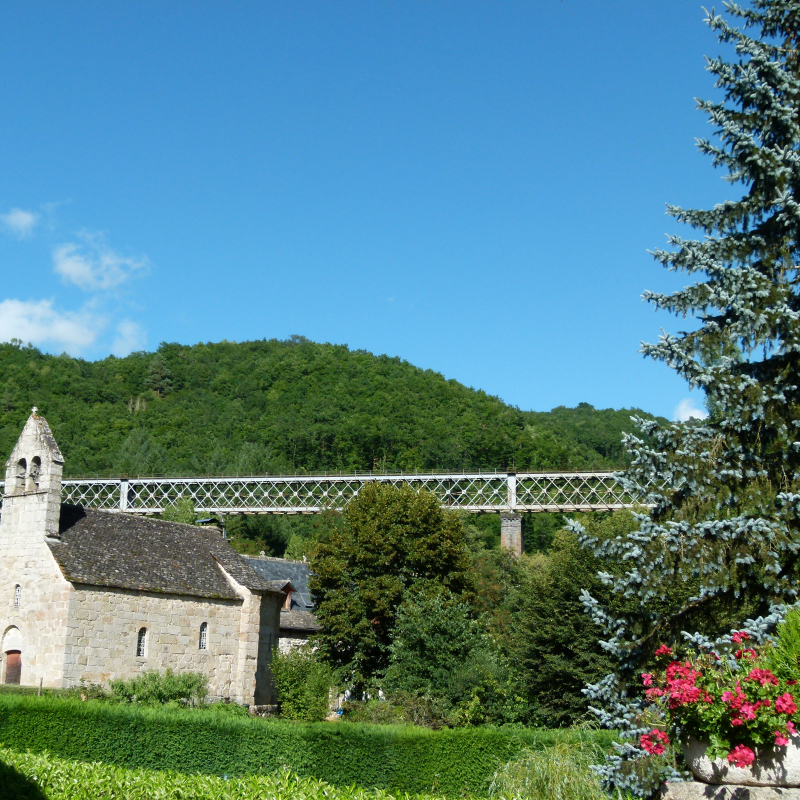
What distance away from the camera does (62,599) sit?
3188cm

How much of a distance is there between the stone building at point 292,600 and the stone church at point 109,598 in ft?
20.0

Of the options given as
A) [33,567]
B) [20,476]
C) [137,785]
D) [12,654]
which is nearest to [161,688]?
[12,654]

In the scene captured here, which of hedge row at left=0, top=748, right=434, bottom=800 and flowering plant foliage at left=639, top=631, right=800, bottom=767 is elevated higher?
flowering plant foliage at left=639, top=631, right=800, bottom=767

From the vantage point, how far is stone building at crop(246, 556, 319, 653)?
4878 centimetres

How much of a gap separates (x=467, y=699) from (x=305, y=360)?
309 feet

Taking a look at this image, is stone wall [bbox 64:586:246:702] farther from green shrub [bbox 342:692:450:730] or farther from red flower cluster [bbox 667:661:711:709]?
red flower cluster [bbox 667:661:711:709]

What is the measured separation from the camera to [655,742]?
1070 centimetres

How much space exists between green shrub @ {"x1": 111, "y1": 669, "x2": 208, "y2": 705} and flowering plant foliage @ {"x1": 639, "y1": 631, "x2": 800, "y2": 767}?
931 inches

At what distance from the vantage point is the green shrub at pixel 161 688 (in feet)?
100

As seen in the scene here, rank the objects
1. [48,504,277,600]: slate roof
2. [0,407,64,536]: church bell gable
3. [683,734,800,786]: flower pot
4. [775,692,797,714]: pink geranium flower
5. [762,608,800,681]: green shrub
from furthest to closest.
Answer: [0,407,64,536]: church bell gable, [48,504,277,600]: slate roof, [762,608,800,681]: green shrub, [683,734,800,786]: flower pot, [775,692,797,714]: pink geranium flower

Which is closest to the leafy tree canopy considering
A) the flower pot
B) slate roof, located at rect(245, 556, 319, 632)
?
slate roof, located at rect(245, 556, 319, 632)

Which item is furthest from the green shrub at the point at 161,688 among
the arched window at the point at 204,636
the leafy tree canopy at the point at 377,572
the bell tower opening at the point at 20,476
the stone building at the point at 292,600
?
the stone building at the point at 292,600

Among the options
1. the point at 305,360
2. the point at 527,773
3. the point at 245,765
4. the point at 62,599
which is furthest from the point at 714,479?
the point at 305,360

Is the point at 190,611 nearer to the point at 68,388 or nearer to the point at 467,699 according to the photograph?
the point at 467,699
